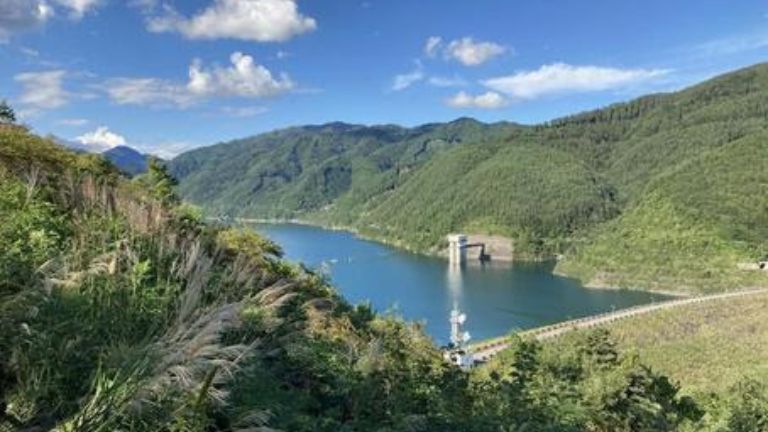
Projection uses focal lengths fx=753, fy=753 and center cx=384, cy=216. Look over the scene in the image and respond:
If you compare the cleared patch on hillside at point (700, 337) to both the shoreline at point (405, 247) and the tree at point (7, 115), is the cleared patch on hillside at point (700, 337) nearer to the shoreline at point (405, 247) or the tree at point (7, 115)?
the shoreline at point (405, 247)

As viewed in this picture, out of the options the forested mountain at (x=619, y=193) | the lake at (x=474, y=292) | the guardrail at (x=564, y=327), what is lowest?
the lake at (x=474, y=292)

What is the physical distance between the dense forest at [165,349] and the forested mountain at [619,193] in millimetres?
63530

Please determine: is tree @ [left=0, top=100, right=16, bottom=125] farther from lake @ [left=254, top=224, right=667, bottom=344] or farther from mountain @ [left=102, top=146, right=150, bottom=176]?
lake @ [left=254, top=224, right=667, bottom=344]

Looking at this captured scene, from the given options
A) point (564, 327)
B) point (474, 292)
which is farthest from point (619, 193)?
point (564, 327)

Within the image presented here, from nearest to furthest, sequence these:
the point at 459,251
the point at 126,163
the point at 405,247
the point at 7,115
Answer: the point at 7,115, the point at 126,163, the point at 459,251, the point at 405,247

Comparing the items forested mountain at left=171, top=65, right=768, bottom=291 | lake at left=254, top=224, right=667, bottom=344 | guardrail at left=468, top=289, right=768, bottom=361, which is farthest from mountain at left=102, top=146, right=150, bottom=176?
forested mountain at left=171, top=65, right=768, bottom=291

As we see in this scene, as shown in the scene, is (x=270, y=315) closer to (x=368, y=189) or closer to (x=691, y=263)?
(x=691, y=263)

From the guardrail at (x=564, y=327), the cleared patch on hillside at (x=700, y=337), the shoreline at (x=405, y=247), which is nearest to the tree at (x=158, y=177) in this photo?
the shoreline at (x=405, y=247)

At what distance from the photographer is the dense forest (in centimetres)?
222

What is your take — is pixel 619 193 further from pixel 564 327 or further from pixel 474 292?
pixel 564 327

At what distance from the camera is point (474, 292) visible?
78.8 metres

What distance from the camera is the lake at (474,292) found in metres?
64.2

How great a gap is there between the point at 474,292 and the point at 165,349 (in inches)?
3053

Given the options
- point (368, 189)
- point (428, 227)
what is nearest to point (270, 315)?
point (428, 227)
